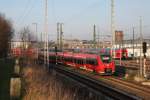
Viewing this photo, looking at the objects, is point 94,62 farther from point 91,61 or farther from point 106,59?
point 106,59

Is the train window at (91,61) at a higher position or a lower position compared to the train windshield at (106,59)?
lower

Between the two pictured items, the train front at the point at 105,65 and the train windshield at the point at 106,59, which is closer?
the train front at the point at 105,65

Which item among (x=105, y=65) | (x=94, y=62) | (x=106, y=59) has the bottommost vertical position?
(x=105, y=65)

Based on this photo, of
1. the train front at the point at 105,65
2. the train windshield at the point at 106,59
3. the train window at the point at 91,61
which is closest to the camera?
the train front at the point at 105,65

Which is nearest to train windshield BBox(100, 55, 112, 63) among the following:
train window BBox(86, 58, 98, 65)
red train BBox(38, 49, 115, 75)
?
red train BBox(38, 49, 115, 75)

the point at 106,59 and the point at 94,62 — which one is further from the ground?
the point at 106,59

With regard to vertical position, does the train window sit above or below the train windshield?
below

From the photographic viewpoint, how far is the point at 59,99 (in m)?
14.4

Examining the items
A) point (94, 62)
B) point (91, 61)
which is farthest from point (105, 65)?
point (91, 61)

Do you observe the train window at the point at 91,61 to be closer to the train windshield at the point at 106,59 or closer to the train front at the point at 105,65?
the train front at the point at 105,65

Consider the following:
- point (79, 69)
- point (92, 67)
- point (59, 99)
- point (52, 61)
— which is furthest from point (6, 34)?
point (59, 99)

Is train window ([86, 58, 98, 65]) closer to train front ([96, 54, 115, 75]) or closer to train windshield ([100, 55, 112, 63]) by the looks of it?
train front ([96, 54, 115, 75])

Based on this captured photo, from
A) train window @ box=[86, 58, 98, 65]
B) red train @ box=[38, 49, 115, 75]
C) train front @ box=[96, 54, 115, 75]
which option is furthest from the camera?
train window @ box=[86, 58, 98, 65]

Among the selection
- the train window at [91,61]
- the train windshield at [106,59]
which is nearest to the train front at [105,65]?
the train windshield at [106,59]
